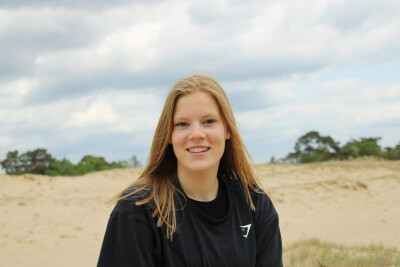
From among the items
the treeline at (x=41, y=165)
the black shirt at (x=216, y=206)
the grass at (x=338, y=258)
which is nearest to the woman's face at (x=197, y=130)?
the black shirt at (x=216, y=206)

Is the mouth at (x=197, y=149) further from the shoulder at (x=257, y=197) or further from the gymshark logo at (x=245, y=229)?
the gymshark logo at (x=245, y=229)

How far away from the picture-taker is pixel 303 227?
30.8ft

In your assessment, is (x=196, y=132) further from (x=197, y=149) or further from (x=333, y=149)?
(x=333, y=149)

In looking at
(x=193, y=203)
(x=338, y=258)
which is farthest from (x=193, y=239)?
(x=338, y=258)

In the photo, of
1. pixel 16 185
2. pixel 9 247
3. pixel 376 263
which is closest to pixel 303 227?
pixel 376 263

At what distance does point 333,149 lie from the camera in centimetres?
2844

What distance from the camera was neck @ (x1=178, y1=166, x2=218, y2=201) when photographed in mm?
2514

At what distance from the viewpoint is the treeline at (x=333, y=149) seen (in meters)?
27.4

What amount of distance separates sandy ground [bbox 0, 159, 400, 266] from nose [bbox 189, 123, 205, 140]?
4.34 meters

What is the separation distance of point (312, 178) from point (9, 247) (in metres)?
13.1

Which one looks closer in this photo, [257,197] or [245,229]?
[245,229]

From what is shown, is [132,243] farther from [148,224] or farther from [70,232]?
[70,232]

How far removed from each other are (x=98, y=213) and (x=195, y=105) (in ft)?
26.7

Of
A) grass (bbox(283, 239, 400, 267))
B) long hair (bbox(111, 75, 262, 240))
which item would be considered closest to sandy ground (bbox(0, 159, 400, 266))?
grass (bbox(283, 239, 400, 267))
